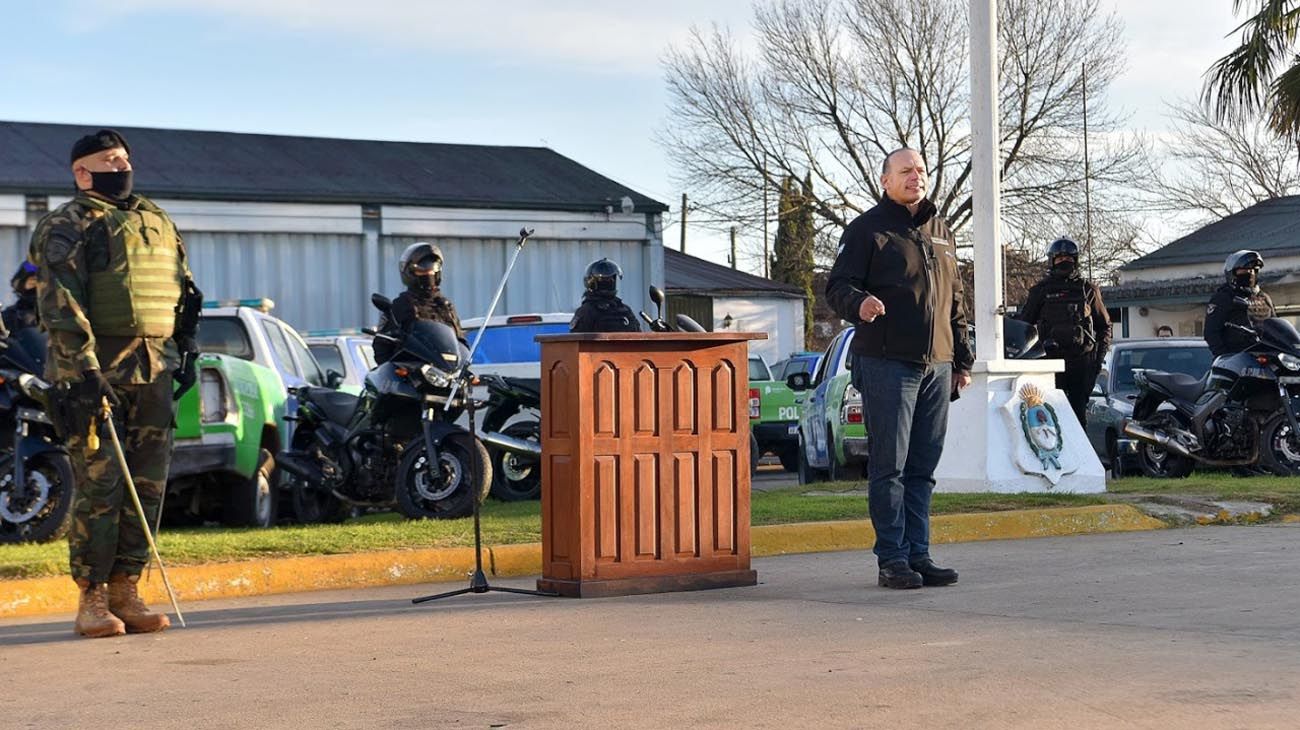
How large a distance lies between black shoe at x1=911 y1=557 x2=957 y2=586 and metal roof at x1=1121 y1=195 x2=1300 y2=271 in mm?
36994

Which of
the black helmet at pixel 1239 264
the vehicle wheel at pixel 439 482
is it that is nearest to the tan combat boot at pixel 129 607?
the vehicle wheel at pixel 439 482

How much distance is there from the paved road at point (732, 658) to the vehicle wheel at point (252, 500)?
315cm

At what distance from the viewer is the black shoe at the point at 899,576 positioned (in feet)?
27.8

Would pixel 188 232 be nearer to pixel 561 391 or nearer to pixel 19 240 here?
pixel 19 240

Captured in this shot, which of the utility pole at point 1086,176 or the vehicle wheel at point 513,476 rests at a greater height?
the utility pole at point 1086,176

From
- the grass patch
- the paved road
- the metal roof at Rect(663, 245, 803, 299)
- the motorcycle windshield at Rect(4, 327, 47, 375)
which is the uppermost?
the metal roof at Rect(663, 245, 803, 299)

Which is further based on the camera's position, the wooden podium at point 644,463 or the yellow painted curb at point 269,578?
the yellow painted curb at point 269,578

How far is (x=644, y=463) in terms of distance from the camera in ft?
28.3

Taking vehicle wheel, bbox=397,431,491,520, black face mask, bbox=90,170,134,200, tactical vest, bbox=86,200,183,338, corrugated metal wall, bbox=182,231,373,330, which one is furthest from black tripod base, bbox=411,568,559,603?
corrugated metal wall, bbox=182,231,373,330

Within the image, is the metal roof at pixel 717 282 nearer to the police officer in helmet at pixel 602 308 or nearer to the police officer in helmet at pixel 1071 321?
the police officer in helmet at pixel 1071 321

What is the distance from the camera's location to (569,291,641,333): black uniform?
42.5ft

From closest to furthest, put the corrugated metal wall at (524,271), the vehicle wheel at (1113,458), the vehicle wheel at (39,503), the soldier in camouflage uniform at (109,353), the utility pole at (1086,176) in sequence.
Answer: the soldier in camouflage uniform at (109,353)
the vehicle wheel at (39,503)
the vehicle wheel at (1113,458)
the corrugated metal wall at (524,271)
the utility pole at (1086,176)

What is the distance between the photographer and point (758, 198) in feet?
149

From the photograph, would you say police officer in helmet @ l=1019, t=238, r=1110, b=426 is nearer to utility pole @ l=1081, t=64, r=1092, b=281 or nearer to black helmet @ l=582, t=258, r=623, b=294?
black helmet @ l=582, t=258, r=623, b=294
